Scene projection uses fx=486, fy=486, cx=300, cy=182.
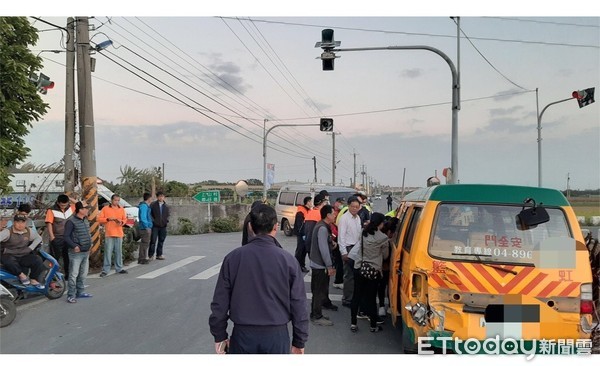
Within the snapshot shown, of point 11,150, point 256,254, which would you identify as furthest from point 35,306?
point 256,254

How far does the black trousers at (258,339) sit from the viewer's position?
11.0ft

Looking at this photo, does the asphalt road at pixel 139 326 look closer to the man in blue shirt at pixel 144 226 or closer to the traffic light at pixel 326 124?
the man in blue shirt at pixel 144 226

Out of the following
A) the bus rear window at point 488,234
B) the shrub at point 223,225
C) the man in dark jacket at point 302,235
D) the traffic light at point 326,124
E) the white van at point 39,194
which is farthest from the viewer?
the shrub at point 223,225

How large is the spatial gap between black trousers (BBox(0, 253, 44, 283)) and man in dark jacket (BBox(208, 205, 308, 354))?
531 cm

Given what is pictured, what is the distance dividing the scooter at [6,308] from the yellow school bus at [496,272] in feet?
17.4

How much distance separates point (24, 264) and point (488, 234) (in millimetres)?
6788

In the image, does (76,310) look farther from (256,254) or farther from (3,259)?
(256,254)

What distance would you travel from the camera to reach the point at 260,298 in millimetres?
3326

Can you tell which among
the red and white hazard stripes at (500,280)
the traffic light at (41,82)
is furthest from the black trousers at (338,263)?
the traffic light at (41,82)

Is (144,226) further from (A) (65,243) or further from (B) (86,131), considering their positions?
(A) (65,243)

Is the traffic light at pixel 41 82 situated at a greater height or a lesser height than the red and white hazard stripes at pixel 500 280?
greater

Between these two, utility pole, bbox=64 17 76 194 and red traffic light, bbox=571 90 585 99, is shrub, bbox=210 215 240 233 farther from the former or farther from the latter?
red traffic light, bbox=571 90 585 99

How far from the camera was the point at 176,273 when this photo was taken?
10.8 meters

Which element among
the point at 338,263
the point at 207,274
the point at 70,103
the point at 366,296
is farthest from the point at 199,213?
the point at 366,296
